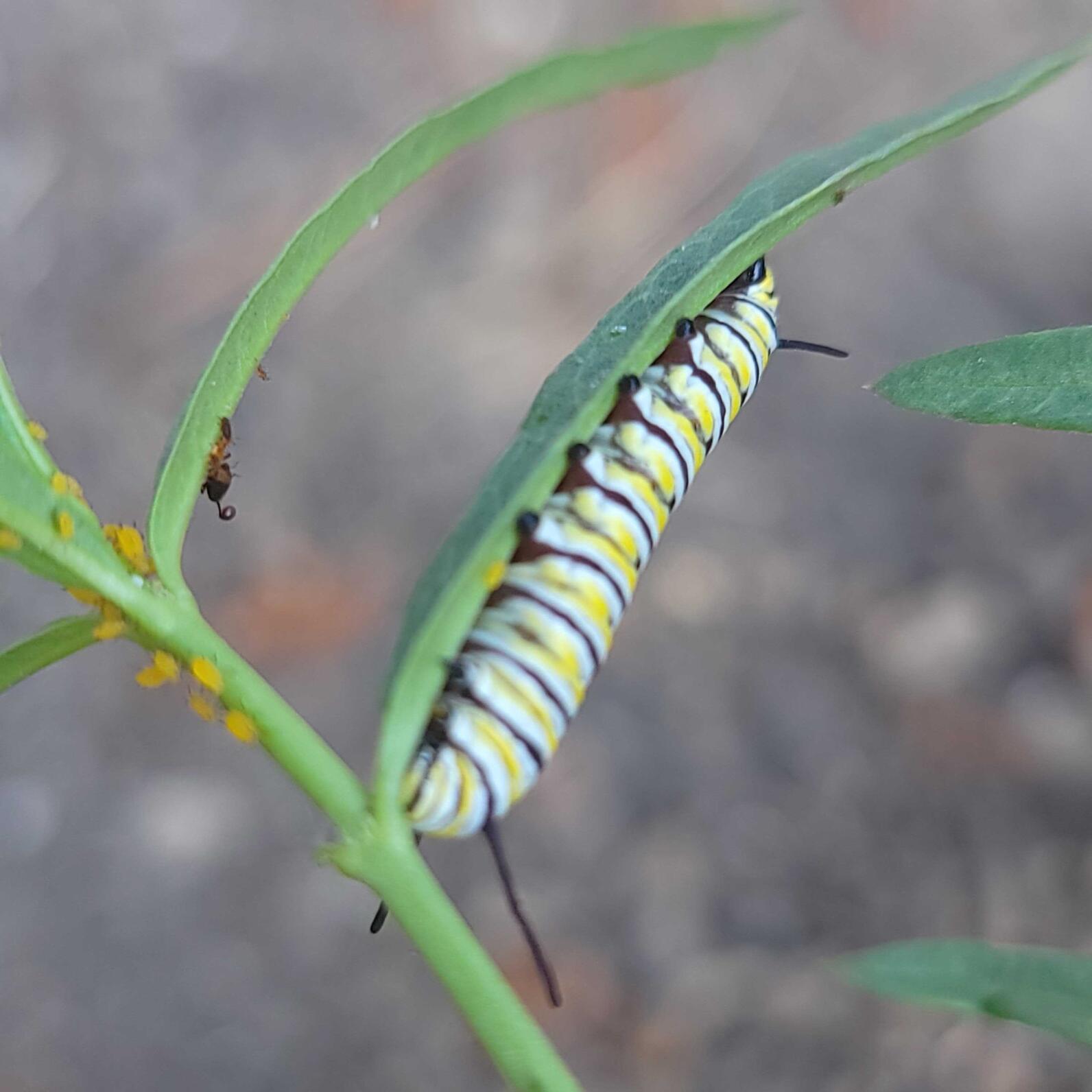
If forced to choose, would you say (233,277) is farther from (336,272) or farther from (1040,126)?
(1040,126)

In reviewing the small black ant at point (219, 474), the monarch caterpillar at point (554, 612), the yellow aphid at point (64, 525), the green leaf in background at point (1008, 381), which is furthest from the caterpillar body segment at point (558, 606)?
the small black ant at point (219, 474)

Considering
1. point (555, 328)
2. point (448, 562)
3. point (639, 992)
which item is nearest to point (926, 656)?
point (639, 992)

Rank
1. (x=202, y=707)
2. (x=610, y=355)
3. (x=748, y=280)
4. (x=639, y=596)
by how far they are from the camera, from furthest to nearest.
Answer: (x=639, y=596) → (x=748, y=280) → (x=610, y=355) → (x=202, y=707)

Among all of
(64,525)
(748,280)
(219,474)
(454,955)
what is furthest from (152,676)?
(748,280)

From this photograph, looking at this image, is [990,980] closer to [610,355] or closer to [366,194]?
[610,355]

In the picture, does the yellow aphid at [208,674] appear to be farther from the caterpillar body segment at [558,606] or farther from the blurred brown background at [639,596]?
A: the blurred brown background at [639,596]

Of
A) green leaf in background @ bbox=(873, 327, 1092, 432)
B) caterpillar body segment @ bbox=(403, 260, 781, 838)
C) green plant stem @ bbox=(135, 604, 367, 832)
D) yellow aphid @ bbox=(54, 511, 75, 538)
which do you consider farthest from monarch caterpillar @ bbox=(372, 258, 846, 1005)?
yellow aphid @ bbox=(54, 511, 75, 538)
